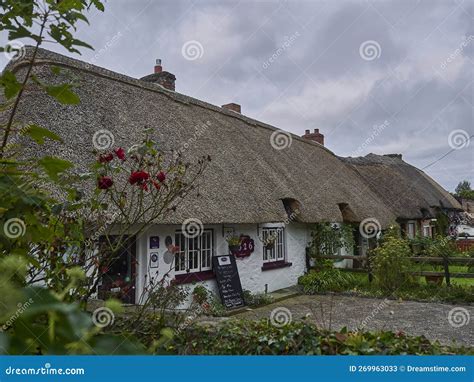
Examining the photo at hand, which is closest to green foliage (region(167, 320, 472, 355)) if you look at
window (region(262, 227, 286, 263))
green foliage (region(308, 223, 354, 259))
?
window (region(262, 227, 286, 263))

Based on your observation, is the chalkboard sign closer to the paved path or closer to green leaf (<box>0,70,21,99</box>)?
the paved path

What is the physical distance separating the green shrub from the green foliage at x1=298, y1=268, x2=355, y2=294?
2024 mm

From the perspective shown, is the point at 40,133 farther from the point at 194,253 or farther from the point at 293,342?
the point at 194,253

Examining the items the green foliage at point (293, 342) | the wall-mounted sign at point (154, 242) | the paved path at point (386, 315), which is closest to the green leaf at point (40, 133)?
the green foliage at point (293, 342)

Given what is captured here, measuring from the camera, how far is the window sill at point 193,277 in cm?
856

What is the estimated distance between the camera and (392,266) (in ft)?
36.1

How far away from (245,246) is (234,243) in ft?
2.39

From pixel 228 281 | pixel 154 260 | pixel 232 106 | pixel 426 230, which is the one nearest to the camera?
pixel 154 260

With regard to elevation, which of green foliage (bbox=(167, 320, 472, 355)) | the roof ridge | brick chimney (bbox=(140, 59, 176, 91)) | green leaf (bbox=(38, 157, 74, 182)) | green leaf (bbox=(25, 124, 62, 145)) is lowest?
green foliage (bbox=(167, 320, 472, 355))

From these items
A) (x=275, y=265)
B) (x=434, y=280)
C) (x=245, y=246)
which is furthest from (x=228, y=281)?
(x=434, y=280)

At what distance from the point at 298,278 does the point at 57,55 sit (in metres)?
9.24

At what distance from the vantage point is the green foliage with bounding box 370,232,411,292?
10.9m

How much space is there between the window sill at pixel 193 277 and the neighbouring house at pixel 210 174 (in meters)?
0.02
